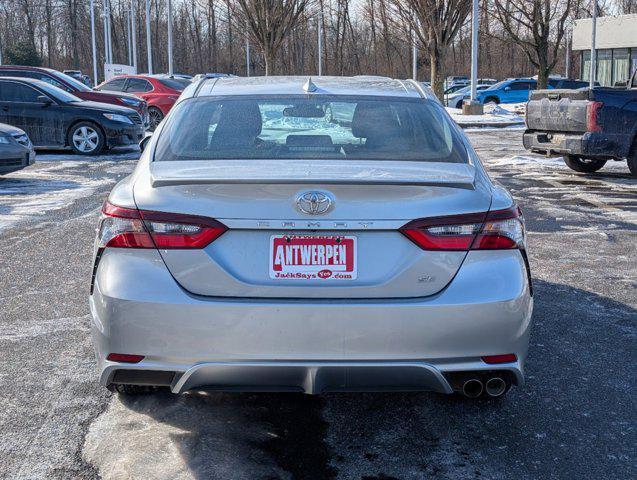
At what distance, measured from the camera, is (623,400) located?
4086mm

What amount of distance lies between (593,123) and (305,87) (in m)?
8.85

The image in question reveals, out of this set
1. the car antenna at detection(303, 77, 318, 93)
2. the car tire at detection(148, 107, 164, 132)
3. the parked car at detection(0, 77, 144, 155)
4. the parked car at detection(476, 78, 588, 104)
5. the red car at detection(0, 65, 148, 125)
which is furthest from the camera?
the parked car at detection(476, 78, 588, 104)

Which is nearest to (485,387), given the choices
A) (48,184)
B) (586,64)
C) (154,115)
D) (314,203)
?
(314,203)

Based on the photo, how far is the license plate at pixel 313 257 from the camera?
3.18 m

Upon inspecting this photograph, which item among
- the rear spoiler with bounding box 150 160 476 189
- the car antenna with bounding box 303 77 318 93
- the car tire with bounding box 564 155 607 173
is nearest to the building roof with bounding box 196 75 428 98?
the car antenna with bounding box 303 77 318 93

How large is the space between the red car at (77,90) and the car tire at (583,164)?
9853 millimetres

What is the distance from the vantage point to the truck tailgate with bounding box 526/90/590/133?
12391 millimetres

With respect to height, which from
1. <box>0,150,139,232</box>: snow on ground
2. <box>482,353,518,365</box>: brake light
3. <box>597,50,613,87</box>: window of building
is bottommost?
<box>0,150,139,232</box>: snow on ground

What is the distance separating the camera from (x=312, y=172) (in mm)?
3334

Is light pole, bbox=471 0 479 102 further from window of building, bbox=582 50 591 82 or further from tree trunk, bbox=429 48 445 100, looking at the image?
window of building, bbox=582 50 591 82

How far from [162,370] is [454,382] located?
1.13 metres

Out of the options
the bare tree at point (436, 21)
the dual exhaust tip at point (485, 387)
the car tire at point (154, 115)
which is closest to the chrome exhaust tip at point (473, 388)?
the dual exhaust tip at point (485, 387)

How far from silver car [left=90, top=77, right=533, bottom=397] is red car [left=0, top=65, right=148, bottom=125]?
16.6m

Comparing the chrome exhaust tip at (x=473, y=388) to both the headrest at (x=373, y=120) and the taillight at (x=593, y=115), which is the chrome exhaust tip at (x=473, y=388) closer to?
the headrest at (x=373, y=120)
